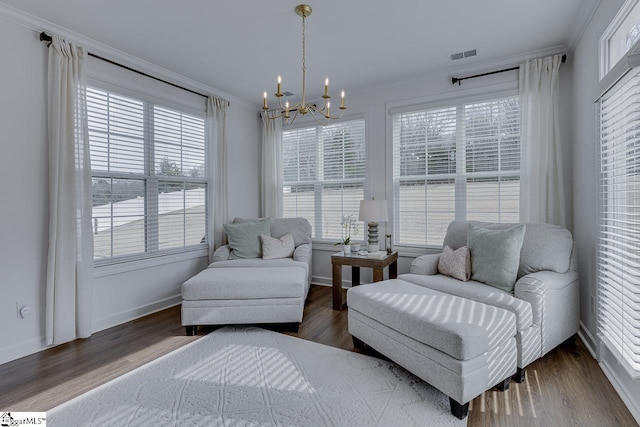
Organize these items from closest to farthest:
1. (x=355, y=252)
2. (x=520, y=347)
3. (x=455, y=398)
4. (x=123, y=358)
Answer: (x=455, y=398)
(x=520, y=347)
(x=123, y=358)
(x=355, y=252)

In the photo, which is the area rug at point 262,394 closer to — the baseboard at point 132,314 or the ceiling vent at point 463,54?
the baseboard at point 132,314

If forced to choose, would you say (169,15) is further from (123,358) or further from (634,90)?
(634,90)

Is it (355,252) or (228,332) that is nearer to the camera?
(228,332)

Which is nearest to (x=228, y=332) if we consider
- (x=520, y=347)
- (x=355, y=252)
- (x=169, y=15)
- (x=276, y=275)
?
(x=276, y=275)

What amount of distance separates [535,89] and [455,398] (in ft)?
9.70

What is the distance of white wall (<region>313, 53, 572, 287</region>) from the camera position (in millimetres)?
3455

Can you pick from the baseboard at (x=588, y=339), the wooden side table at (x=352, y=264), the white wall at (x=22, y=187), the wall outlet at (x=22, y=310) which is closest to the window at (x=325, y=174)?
the wooden side table at (x=352, y=264)

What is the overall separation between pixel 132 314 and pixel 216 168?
74.9 inches

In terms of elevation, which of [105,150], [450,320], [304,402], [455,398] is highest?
[105,150]

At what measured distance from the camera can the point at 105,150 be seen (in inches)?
121

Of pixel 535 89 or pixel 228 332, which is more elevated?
pixel 535 89

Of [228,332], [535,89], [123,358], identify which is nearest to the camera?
[123,358]

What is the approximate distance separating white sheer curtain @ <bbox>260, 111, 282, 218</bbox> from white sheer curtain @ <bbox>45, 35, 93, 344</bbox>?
230cm

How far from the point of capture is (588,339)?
257 centimetres
